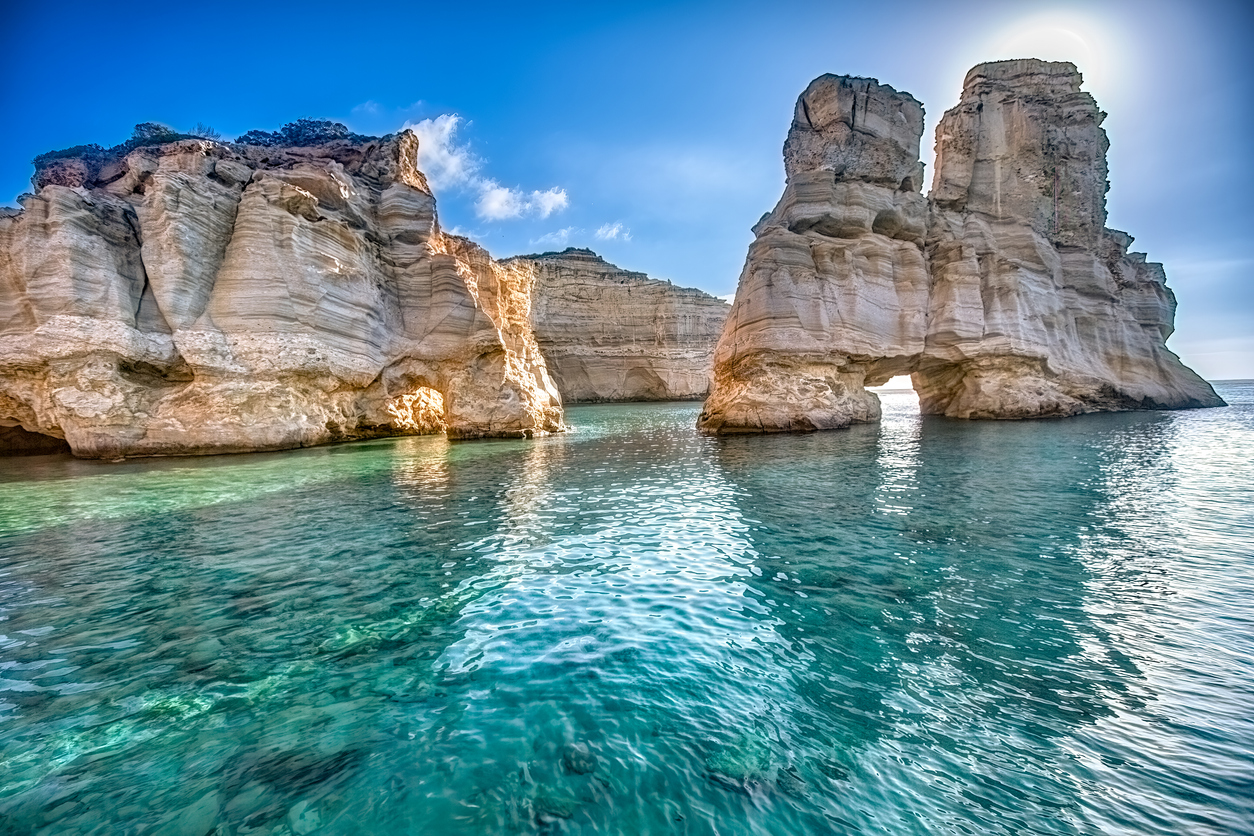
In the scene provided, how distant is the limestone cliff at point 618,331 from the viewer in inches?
2292

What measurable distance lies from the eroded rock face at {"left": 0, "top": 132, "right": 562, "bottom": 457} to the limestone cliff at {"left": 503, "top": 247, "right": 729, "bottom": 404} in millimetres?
35025

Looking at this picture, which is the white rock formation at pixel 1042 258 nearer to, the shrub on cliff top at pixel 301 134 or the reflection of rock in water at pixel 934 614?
the reflection of rock in water at pixel 934 614

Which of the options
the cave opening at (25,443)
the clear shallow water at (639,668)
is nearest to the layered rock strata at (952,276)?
the clear shallow water at (639,668)

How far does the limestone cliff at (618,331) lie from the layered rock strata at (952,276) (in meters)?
32.2

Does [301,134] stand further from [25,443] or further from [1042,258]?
[1042,258]

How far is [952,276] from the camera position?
82.1ft

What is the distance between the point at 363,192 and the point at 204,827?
2511cm

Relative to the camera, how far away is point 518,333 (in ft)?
88.4

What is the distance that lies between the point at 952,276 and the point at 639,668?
27.6m

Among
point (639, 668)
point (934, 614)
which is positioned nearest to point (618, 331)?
point (934, 614)

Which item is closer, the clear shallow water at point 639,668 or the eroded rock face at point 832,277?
the clear shallow water at point 639,668

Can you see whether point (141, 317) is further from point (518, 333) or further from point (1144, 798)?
point (1144, 798)

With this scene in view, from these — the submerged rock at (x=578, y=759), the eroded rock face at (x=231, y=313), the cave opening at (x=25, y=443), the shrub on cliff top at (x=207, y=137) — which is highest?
the shrub on cliff top at (x=207, y=137)

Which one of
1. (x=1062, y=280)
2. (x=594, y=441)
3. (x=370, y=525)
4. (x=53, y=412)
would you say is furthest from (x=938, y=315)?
(x=53, y=412)
